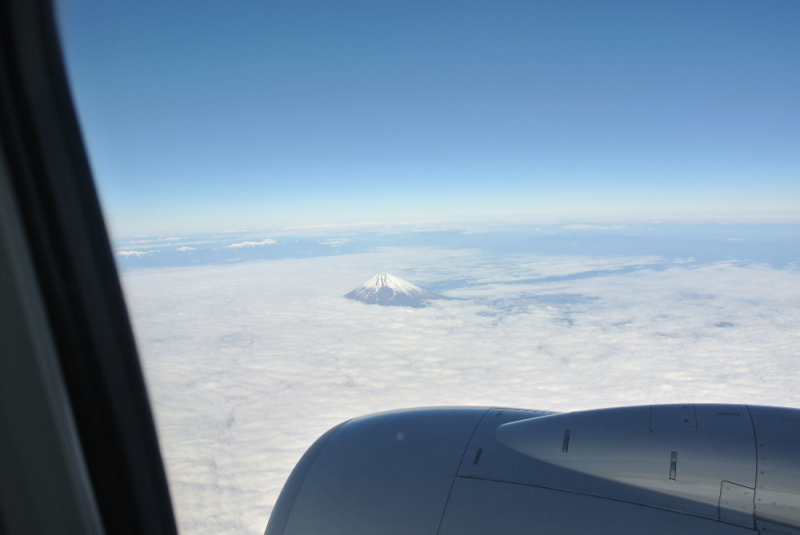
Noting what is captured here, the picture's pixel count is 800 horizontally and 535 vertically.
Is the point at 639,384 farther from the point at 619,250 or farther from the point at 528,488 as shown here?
the point at 619,250

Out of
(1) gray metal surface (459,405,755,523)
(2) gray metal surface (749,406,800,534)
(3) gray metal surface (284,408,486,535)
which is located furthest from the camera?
(3) gray metal surface (284,408,486,535)

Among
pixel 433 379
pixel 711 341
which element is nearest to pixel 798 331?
pixel 711 341

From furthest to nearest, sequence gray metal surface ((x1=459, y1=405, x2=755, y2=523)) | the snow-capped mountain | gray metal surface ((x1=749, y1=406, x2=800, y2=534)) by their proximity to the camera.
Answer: the snow-capped mountain, gray metal surface ((x1=459, y1=405, x2=755, y2=523)), gray metal surface ((x1=749, y1=406, x2=800, y2=534))

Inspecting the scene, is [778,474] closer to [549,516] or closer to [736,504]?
[736,504]

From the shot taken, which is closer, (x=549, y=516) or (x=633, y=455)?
(x=549, y=516)

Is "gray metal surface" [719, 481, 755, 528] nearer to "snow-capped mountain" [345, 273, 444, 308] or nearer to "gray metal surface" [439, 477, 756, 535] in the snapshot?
"gray metal surface" [439, 477, 756, 535]

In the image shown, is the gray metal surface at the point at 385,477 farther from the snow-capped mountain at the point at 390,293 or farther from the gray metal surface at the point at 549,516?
the snow-capped mountain at the point at 390,293

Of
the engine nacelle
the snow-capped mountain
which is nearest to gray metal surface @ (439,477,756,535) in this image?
the engine nacelle

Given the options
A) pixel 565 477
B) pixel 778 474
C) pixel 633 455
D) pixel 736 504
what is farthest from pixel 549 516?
pixel 778 474
